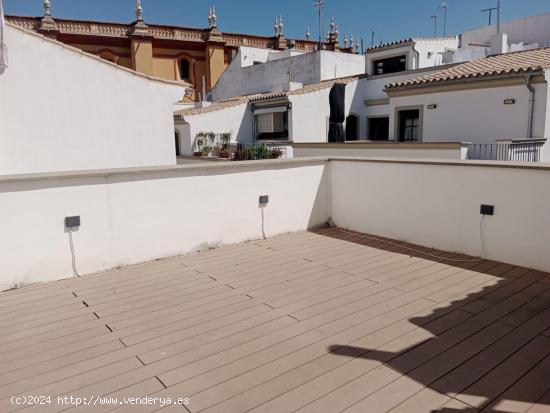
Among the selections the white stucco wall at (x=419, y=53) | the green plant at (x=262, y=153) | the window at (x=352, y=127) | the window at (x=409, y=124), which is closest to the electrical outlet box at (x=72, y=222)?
the green plant at (x=262, y=153)

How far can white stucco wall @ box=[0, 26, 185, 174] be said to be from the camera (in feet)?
22.6

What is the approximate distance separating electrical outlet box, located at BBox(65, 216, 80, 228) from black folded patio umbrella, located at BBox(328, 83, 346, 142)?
15.9 meters

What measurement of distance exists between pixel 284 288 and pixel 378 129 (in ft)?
63.1

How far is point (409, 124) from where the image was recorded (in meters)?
16.7

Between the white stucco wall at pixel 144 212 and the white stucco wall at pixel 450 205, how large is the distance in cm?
79

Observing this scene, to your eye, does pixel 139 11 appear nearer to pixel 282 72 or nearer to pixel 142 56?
pixel 142 56

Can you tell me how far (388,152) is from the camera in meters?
13.8

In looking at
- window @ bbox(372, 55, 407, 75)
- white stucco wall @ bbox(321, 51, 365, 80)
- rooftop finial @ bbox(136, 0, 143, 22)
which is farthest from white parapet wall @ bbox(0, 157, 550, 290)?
A: rooftop finial @ bbox(136, 0, 143, 22)

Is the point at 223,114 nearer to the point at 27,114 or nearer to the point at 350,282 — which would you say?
the point at 27,114

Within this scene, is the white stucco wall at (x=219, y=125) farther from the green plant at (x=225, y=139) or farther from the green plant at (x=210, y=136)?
the green plant at (x=225, y=139)

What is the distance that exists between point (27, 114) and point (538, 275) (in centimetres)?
780

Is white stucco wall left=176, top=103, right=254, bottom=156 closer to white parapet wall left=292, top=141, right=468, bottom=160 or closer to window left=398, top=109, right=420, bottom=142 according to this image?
white parapet wall left=292, top=141, right=468, bottom=160

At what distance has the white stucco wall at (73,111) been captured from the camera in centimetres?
688

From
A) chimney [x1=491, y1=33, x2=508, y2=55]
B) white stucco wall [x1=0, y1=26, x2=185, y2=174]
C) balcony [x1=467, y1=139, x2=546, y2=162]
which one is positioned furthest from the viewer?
chimney [x1=491, y1=33, x2=508, y2=55]
